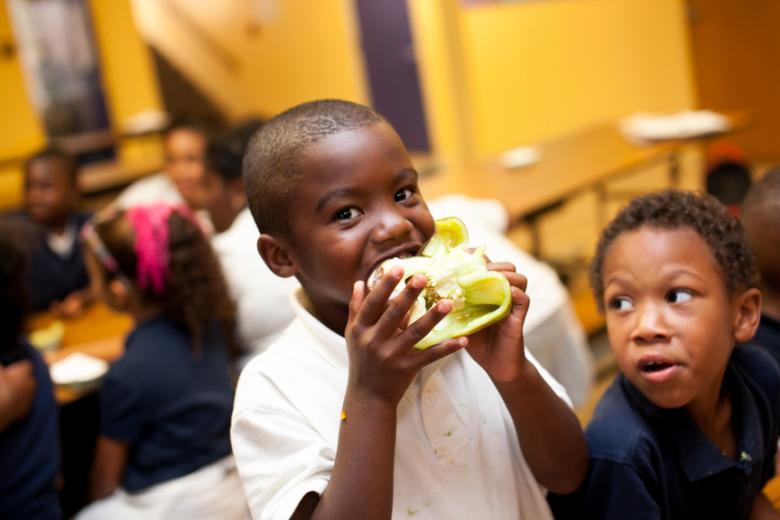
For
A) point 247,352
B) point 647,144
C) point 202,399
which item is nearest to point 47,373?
point 202,399

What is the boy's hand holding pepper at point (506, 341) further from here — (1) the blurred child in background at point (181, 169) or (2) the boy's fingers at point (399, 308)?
(1) the blurred child in background at point (181, 169)

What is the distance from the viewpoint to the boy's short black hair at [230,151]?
306 cm

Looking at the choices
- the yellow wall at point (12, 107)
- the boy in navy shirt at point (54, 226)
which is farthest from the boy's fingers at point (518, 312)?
the yellow wall at point (12, 107)

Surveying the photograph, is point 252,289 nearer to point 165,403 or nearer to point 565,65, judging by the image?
point 165,403

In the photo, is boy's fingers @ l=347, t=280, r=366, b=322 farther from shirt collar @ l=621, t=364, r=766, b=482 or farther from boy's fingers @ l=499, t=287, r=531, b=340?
shirt collar @ l=621, t=364, r=766, b=482

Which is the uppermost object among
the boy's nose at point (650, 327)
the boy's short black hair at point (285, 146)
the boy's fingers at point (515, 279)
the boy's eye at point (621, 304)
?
the boy's short black hair at point (285, 146)

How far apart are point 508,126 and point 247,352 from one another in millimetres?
5691

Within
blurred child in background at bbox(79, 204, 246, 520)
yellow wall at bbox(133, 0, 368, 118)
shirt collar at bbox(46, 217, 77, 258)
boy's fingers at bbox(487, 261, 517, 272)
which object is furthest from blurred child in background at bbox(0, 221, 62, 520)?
yellow wall at bbox(133, 0, 368, 118)

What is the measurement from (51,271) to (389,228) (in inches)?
122

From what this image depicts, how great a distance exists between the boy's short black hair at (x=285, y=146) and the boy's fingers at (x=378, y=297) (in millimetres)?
209

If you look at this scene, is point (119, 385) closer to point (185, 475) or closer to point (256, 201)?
point (185, 475)

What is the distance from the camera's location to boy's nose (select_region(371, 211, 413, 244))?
98cm

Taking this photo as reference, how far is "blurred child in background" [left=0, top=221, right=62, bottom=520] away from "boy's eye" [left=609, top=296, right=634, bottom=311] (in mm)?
1424

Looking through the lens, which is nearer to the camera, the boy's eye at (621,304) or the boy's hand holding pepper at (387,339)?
the boy's hand holding pepper at (387,339)
